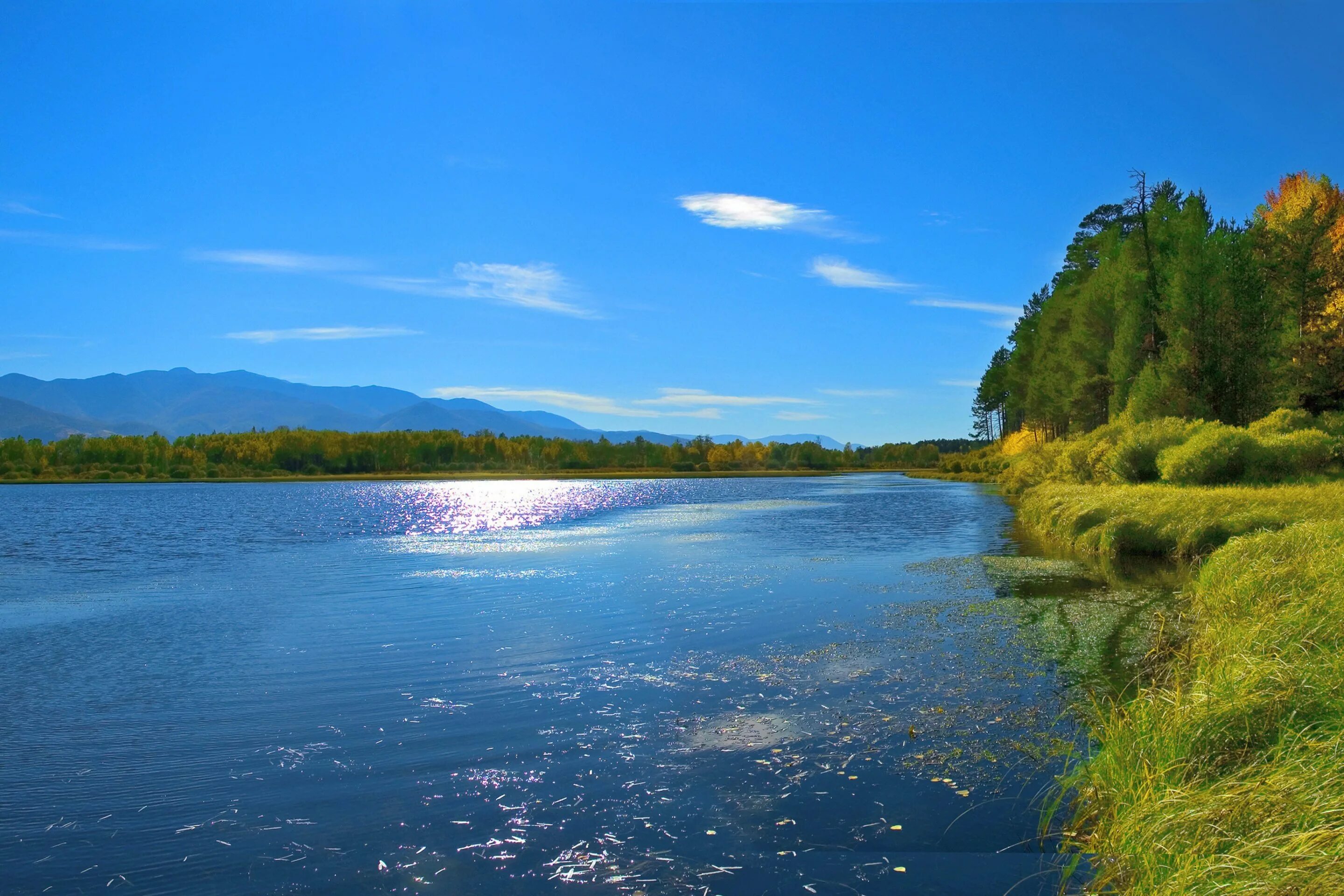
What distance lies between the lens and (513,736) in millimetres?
11195

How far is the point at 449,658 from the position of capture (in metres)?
15.9

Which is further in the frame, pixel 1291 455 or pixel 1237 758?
pixel 1291 455

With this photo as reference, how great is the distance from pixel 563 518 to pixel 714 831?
2124 inches

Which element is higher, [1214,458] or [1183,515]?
[1214,458]

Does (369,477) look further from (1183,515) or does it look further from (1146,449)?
(1183,515)

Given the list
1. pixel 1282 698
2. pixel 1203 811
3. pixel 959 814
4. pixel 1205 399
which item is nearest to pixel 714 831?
pixel 959 814

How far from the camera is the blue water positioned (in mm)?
7703

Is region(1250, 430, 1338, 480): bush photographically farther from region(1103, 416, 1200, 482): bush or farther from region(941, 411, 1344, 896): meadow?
region(941, 411, 1344, 896): meadow

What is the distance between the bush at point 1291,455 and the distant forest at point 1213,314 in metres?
10.9

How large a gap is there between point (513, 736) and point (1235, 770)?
8.29 metres

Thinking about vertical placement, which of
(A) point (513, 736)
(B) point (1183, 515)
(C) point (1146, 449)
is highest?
(C) point (1146, 449)

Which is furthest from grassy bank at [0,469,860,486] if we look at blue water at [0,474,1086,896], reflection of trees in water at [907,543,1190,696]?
blue water at [0,474,1086,896]

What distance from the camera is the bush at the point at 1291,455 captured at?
1158 inches

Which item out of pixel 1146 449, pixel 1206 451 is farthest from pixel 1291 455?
pixel 1146 449
